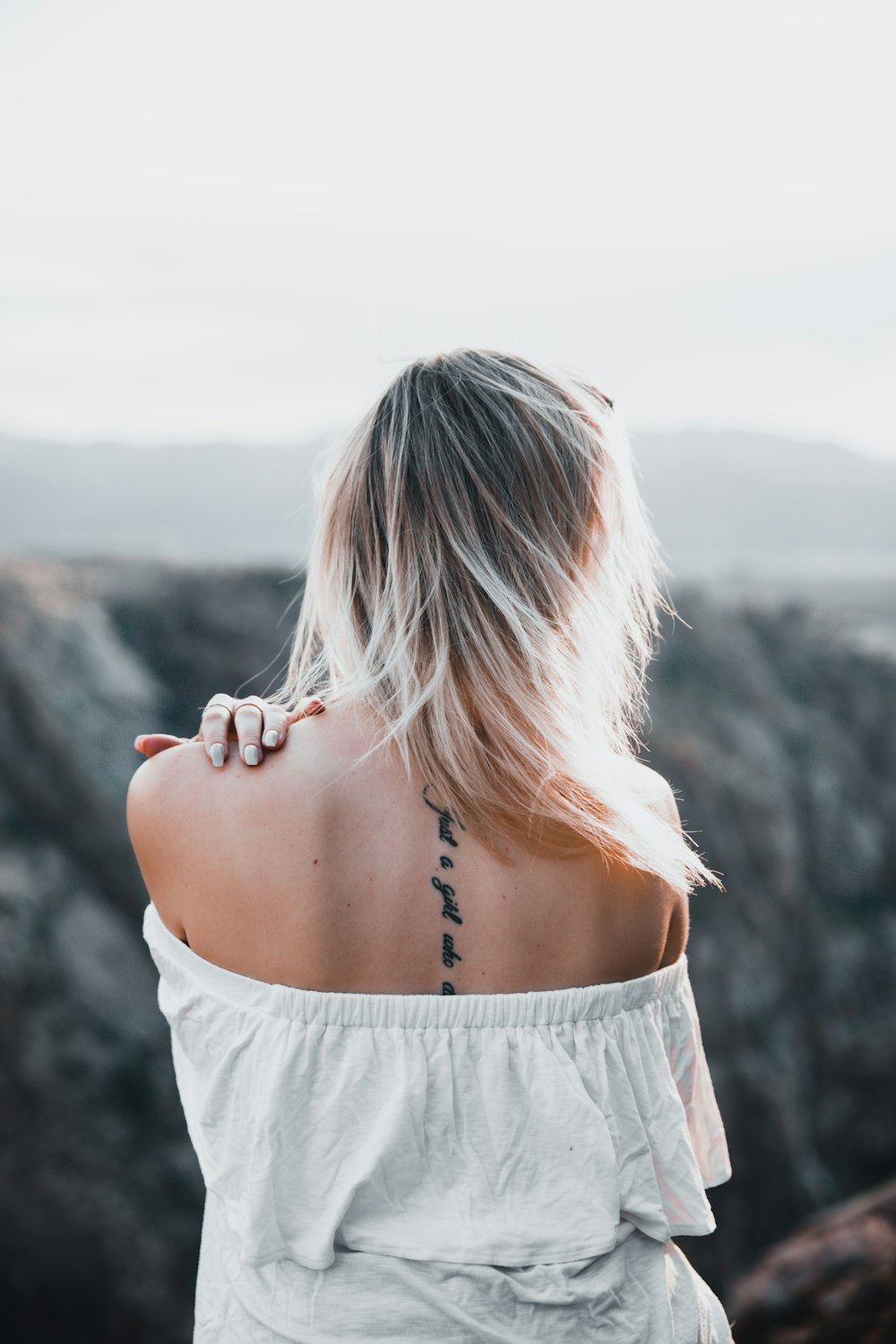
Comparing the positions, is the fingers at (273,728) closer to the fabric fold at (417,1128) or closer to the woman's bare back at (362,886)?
the woman's bare back at (362,886)

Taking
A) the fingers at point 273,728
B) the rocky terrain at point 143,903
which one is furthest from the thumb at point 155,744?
the rocky terrain at point 143,903

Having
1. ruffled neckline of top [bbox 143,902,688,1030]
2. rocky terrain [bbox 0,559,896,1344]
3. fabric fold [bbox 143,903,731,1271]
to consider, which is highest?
ruffled neckline of top [bbox 143,902,688,1030]

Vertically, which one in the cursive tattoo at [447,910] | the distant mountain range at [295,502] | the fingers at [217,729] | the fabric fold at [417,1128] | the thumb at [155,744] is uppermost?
the fingers at [217,729]

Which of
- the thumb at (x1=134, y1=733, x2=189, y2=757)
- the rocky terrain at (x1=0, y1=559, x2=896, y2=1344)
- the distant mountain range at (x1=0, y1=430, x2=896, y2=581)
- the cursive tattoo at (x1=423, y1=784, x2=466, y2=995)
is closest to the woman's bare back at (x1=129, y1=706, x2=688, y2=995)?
the cursive tattoo at (x1=423, y1=784, x2=466, y2=995)

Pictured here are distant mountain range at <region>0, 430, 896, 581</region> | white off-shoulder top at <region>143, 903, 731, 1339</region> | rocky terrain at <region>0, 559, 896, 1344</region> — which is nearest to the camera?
white off-shoulder top at <region>143, 903, 731, 1339</region>

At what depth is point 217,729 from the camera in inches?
46.1

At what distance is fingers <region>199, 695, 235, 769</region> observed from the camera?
1.16 m

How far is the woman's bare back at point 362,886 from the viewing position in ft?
3.60

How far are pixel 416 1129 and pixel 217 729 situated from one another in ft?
1.64

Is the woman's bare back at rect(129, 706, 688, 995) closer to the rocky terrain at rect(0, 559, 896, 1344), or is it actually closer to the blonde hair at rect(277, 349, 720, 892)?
the blonde hair at rect(277, 349, 720, 892)

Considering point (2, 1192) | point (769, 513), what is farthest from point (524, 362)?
point (769, 513)

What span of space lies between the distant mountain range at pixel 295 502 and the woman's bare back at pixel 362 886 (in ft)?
12.0

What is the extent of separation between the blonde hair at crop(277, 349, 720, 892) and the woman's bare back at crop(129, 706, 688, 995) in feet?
0.13

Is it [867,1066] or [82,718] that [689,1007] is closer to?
[82,718]
